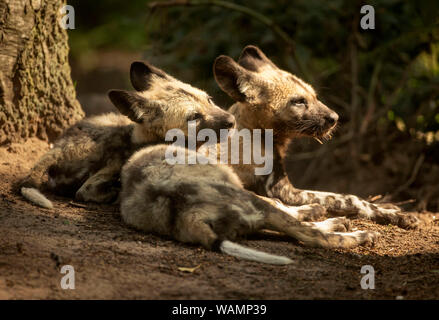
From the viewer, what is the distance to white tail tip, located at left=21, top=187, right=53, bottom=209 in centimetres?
386

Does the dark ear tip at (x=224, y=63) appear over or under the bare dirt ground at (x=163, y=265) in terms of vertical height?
over

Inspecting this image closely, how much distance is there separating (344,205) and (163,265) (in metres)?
2.04

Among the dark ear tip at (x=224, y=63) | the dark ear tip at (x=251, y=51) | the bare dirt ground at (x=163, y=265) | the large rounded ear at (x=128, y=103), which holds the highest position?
the dark ear tip at (x=251, y=51)

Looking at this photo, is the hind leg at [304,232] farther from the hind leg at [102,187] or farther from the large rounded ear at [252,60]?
the large rounded ear at [252,60]

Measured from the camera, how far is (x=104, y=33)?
14.2 meters

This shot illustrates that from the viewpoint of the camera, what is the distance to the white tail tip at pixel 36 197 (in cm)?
386

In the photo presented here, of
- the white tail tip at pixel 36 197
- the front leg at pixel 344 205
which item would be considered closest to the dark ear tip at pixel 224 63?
the front leg at pixel 344 205

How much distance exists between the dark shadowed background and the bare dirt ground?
281 cm

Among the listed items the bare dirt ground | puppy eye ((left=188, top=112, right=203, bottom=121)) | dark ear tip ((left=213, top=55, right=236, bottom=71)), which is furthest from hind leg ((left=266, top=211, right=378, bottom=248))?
dark ear tip ((left=213, top=55, right=236, bottom=71))

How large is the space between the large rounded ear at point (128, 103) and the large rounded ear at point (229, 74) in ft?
2.29

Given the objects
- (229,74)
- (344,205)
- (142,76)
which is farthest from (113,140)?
(344,205)

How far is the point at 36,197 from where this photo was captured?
154 inches

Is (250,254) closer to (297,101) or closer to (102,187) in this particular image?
(102,187)
